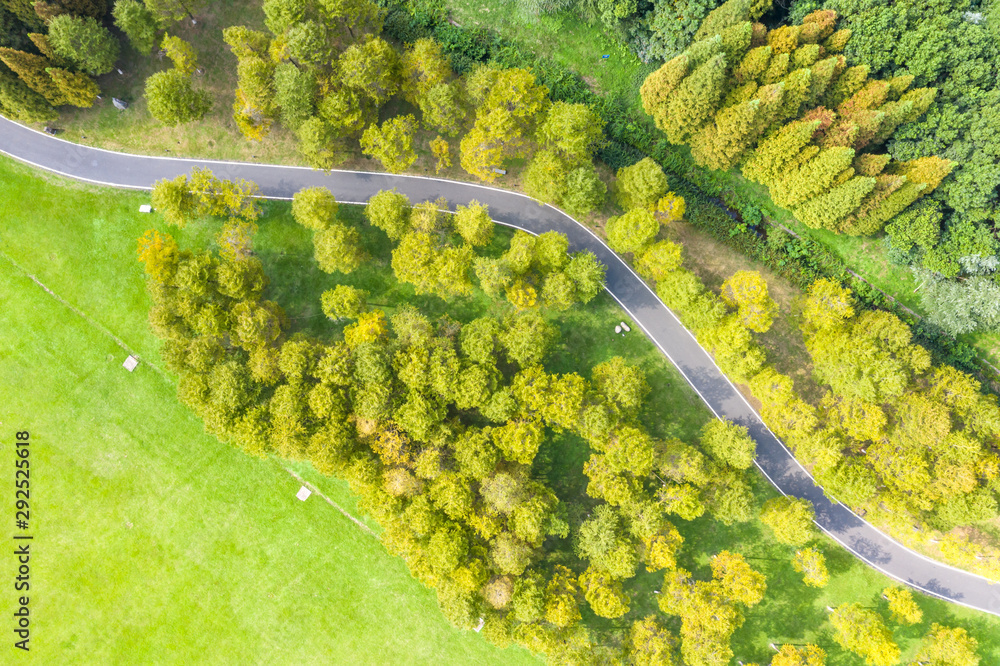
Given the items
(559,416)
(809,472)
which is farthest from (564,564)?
(809,472)

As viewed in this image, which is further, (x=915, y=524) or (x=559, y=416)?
(x=915, y=524)

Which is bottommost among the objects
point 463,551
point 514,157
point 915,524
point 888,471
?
point 463,551

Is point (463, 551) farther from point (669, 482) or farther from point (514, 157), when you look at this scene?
point (514, 157)

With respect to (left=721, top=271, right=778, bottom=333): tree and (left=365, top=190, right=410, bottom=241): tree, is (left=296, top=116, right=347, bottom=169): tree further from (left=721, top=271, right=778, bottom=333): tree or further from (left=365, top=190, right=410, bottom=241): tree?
(left=721, top=271, right=778, bottom=333): tree

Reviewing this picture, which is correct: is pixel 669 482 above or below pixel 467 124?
below

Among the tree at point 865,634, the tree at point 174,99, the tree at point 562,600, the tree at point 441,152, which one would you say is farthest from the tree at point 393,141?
the tree at point 865,634

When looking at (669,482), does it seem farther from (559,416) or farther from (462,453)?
(462,453)

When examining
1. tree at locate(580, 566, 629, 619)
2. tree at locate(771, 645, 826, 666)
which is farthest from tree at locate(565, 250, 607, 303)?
tree at locate(771, 645, 826, 666)
